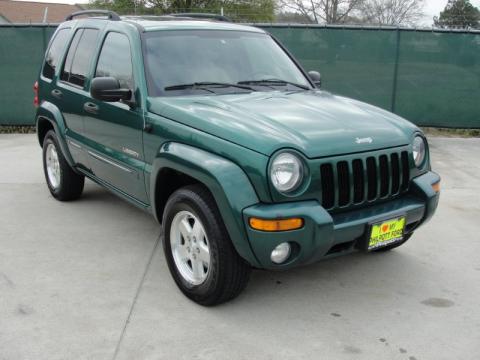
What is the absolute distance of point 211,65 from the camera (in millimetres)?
4219

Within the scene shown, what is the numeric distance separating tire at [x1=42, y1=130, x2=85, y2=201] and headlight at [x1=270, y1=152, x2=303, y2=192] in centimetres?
315

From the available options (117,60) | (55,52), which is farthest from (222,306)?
(55,52)

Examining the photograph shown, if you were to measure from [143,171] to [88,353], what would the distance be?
1424 millimetres

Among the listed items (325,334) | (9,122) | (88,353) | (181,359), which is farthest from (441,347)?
(9,122)

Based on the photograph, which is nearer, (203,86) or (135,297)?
(135,297)

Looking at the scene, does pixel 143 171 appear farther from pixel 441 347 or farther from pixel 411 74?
pixel 411 74

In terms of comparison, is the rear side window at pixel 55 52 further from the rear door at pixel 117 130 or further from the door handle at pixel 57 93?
the rear door at pixel 117 130

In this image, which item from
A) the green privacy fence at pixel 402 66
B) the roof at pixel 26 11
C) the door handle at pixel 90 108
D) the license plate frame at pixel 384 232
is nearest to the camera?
the license plate frame at pixel 384 232

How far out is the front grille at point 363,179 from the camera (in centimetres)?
320

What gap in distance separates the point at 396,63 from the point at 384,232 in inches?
287

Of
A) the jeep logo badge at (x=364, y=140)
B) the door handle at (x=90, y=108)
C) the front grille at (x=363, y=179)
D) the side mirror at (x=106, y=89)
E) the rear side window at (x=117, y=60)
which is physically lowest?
the front grille at (x=363, y=179)

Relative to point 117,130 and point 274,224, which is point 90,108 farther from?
point 274,224

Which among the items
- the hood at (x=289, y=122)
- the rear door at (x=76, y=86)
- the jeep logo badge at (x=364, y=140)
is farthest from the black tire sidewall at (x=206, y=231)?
the rear door at (x=76, y=86)

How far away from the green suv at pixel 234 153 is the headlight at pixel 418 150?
0.01 metres
